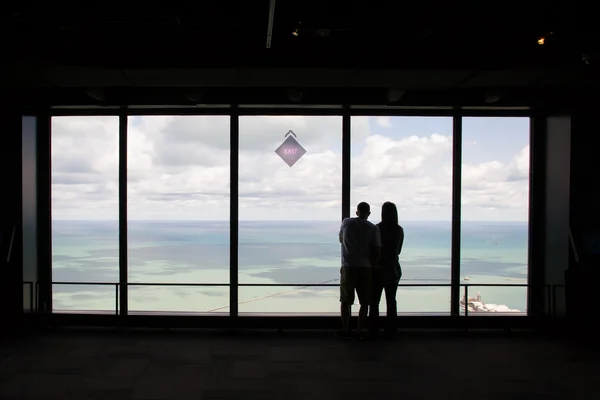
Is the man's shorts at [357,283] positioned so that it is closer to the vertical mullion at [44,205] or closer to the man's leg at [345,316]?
the man's leg at [345,316]

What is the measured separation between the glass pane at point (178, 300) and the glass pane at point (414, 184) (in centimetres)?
216

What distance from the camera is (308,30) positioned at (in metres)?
4.66

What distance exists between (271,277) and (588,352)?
12.7 ft

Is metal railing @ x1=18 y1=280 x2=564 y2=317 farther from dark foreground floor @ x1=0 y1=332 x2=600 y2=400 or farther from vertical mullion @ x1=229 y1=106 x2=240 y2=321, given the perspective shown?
dark foreground floor @ x1=0 y1=332 x2=600 y2=400

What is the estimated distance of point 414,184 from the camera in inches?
251

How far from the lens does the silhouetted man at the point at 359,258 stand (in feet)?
17.9

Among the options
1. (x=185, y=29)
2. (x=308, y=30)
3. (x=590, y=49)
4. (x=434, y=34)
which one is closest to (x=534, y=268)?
(x=590, y=49)

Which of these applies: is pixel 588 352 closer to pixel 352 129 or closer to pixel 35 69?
pixel 352 129

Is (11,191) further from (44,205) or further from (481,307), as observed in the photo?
(481,307)

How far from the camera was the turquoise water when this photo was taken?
6305mm

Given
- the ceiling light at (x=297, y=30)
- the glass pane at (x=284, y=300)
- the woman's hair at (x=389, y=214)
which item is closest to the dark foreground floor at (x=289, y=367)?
the glass pane at (x=284, y=300)

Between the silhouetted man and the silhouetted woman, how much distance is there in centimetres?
16

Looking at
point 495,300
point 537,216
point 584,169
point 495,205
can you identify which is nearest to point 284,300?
point 495,300

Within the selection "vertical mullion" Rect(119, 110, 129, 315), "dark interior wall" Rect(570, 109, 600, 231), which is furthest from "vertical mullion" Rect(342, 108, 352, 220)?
"vertical mullion" Rect(119, 110, 129, 315)
